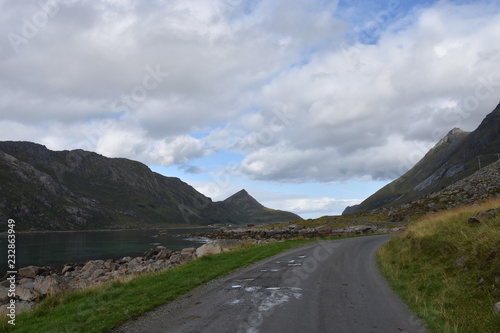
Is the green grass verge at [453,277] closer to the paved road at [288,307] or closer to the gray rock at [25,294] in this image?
the paved road at [288,307]

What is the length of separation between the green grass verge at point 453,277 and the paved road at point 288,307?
0.72m

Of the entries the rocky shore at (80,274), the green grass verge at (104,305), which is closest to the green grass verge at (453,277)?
the green grass verge at (104,305)

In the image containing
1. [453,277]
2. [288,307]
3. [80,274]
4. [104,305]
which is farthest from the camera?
[80,274]

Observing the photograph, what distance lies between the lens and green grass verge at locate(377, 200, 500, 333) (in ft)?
30.9

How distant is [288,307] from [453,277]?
23.1 ft

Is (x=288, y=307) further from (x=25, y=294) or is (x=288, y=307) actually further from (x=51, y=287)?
(x=25, y=294)

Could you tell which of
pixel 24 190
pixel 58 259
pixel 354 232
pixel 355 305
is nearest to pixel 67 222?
pixel 24 190

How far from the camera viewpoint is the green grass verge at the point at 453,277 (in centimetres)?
943

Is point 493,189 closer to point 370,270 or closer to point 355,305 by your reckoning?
point 370,270

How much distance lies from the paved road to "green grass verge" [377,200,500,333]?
723 mm

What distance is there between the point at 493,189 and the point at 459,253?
58.0m

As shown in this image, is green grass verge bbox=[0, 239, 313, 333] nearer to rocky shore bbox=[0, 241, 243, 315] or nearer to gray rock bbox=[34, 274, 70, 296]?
rocky shore bbox=[0, 241, 243, 315]

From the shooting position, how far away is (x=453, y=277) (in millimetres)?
13195

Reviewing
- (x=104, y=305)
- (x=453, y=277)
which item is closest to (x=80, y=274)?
(x=104, y=305)
